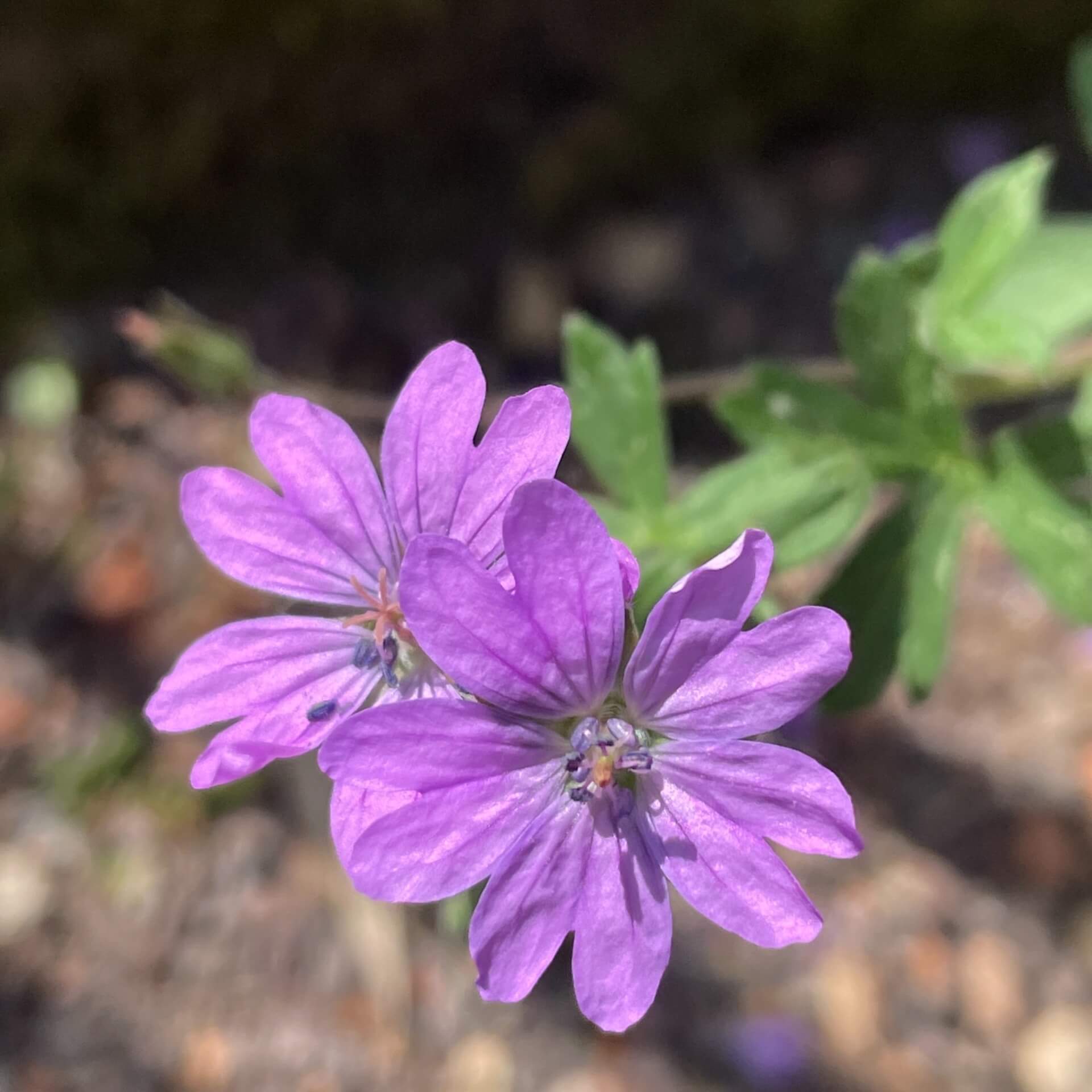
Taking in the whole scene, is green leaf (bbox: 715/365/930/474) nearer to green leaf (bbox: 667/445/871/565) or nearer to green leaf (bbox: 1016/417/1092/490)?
green leaf (bbox: 667/445/871/565)

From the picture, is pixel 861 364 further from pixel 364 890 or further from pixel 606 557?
pixel 364 890

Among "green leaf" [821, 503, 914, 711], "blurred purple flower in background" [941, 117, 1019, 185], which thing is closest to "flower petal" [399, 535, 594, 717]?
"green leaf" [821, 503, 914, 711]

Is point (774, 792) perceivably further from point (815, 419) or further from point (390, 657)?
point (815, 419)

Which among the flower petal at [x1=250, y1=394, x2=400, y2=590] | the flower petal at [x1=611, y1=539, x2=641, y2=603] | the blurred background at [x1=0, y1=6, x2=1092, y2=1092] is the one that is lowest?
the blurred background at [x1=0, y1=6, x2=1092, y2=1092]

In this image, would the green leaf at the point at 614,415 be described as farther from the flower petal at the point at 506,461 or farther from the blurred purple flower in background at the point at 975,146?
the blurred purple flower in background at the point at 975,146

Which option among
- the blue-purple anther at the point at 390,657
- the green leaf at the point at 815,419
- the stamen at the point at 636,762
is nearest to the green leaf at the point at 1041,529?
the green leaf at the point at 815,419

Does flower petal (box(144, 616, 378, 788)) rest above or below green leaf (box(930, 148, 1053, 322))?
below

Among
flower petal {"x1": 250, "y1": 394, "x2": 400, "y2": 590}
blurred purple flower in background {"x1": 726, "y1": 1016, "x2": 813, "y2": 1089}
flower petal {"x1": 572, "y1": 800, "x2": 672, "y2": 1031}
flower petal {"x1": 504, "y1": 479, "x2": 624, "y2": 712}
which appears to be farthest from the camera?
blurred purple flower in background {"x1": 726, "y1": 1016, "x2": 813, "y2": 1089}
